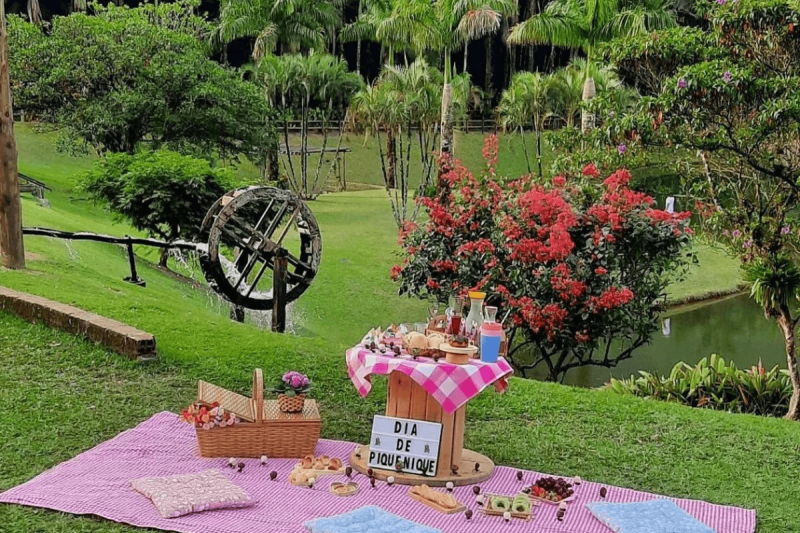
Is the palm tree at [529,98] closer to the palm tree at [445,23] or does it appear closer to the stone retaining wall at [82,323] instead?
the palm tree at [445,23]

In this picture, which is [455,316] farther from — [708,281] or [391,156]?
[391,156]

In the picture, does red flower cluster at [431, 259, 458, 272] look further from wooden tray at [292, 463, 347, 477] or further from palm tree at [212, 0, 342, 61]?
palm tree at [212, 0, 342, 61]

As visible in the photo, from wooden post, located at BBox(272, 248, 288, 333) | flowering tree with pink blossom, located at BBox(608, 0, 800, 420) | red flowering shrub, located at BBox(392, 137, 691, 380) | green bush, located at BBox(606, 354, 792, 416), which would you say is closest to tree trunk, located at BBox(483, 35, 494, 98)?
red flowering shrub, located at BBox(392, 137, 691, 380)

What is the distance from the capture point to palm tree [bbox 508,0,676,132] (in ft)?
62.1

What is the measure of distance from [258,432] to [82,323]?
3277 millimetres

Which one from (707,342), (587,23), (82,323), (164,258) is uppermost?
(587,23)

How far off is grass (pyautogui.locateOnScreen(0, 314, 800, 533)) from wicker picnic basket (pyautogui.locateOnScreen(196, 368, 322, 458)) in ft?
2.02

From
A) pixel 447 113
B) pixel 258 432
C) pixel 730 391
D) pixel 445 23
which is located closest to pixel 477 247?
pixel 730 391

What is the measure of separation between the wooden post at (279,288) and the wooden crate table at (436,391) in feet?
14.6

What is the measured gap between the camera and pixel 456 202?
36.2 feet

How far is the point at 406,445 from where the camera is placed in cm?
530

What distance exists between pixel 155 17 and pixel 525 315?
16239 millimetres

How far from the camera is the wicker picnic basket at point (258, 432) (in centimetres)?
561

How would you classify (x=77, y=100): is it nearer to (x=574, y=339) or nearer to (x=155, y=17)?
(x=155, y=17)
